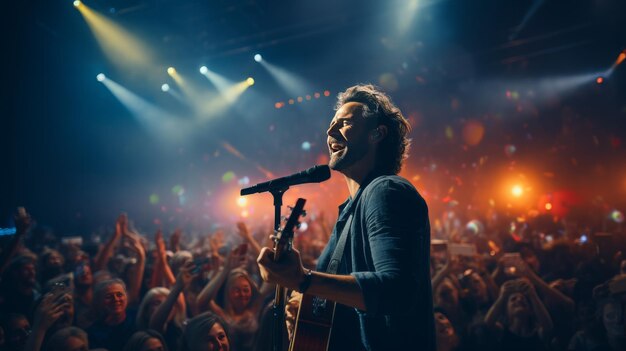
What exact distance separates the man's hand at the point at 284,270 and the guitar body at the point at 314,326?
0.45 m

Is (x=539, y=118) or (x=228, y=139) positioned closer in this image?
(x=539, y=118)

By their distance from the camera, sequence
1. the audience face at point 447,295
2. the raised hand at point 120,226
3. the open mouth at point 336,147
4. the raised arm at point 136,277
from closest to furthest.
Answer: the open mouth at point 336,147 < the audience face at point 447,295 < the raised arm at point 136,277 < the raised hand at point 120,226

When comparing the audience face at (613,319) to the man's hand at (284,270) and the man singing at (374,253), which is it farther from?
the man's hand at (284,270)

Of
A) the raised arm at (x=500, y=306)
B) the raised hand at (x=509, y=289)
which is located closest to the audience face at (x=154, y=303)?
the raised arm at (x=500, y=306)

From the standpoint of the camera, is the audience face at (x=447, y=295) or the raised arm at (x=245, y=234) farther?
the raised arm at (x=245, y=234)

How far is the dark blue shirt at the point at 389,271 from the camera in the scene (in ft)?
4.11

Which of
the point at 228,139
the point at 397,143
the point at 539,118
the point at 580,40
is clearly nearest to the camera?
the point at 397,143

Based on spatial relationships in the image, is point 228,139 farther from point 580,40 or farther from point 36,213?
point 580,40

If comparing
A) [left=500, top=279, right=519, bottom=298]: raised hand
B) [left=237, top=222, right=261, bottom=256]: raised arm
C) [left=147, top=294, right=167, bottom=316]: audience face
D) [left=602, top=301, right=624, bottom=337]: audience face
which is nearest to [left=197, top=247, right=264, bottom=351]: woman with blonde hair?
[left=147, top=294, right=167, bottom=316]: audience face

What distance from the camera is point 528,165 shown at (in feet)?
57.2

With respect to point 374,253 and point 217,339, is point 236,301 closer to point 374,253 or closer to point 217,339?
point 217,339

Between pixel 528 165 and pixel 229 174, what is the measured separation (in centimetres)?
1692

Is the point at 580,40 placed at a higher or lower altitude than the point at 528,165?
higher

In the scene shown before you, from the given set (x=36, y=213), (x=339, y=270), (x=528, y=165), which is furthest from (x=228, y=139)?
(x=339, y=270)
